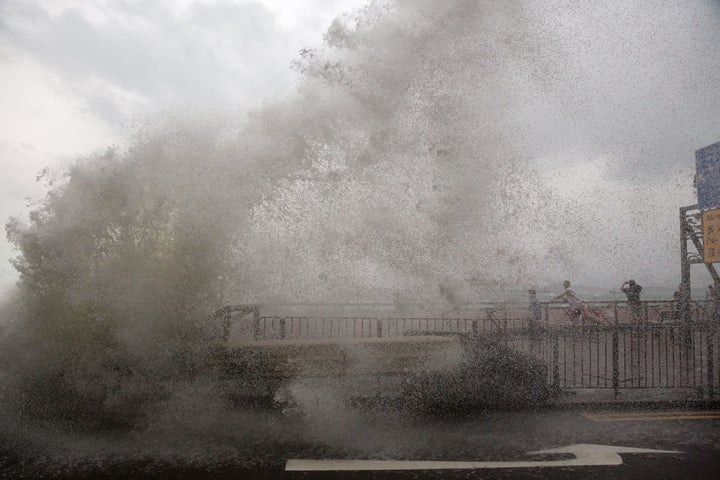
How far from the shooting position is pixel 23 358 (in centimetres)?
541

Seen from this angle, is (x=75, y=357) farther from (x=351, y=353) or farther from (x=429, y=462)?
(x=429, y=462)

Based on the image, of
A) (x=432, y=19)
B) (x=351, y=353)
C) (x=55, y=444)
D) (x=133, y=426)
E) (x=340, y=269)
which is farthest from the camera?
(x=340, y=269)

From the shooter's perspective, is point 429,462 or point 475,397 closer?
point 429,462

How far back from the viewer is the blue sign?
9.73 meters

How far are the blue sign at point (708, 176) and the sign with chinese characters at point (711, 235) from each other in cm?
17

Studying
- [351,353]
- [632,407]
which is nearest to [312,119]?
[351,353]

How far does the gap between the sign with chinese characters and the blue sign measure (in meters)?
0.17

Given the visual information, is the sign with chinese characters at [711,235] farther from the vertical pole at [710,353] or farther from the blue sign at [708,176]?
the vertical pole at [710,353]

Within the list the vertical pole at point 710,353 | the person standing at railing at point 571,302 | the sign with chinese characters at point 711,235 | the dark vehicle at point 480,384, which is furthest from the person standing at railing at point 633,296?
the dark vehicle at point 480,384

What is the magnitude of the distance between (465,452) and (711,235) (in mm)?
8427

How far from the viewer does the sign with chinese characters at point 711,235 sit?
964 cm

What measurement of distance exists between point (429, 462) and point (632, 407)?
3.66 meters

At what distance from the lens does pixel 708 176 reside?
9992mm

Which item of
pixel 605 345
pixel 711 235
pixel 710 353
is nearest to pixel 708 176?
pixel 711 235
